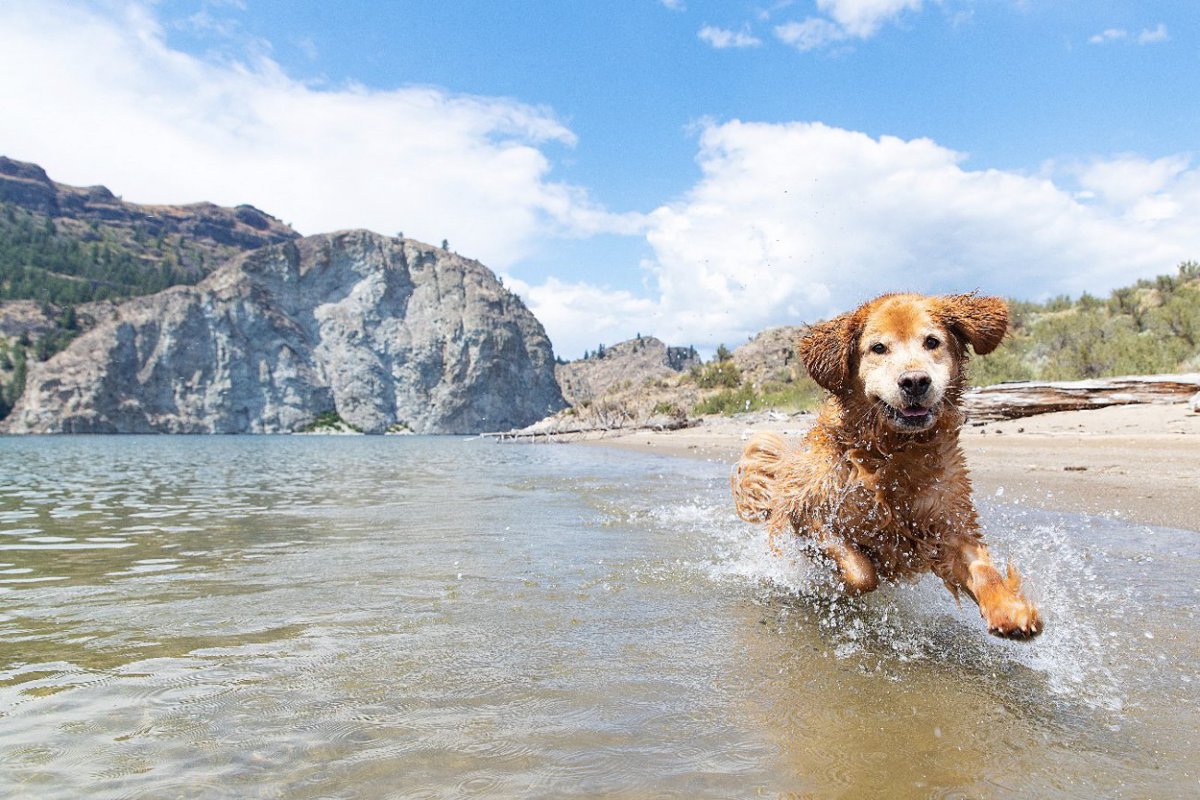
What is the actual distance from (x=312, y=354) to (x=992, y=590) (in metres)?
134

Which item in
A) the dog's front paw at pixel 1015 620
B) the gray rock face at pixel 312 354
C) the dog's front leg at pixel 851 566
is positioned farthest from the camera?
the gray rock face at pixel 312 354

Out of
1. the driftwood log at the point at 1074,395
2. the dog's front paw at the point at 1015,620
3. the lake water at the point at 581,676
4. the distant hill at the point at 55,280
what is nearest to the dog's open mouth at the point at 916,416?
the dog's front paw at the point at 1015,620

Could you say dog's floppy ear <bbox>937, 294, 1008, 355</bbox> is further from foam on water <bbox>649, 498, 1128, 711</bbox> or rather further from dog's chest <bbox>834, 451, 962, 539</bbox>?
foam on water <bbox>649, 498, 1128, 711</bbox>

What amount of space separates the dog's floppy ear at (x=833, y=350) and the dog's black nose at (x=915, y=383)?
0.70 meters

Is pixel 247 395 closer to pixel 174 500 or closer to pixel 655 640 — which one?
pixel 174 500

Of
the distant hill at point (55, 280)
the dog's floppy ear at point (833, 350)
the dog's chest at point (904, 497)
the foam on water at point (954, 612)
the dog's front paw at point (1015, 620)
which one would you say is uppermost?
the distant hill at point (55, 280)

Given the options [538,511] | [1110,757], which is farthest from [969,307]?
[538,511]

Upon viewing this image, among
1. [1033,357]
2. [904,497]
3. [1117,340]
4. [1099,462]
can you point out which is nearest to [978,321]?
[904,497]

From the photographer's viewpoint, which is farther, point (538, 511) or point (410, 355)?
point (410, 355)

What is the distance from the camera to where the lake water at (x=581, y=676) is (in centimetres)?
232

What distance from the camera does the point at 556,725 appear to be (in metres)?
2.70

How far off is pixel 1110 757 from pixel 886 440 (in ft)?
6.82

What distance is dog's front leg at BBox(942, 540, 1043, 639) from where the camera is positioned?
313 centimetres

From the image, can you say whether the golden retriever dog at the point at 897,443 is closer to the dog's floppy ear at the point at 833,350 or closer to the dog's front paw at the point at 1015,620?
the dog's floppy ear at the point at 833,350
